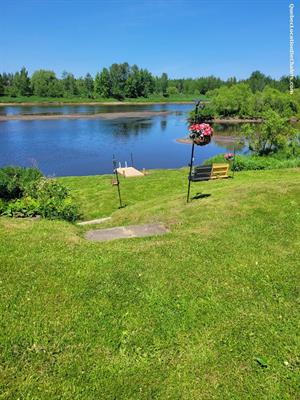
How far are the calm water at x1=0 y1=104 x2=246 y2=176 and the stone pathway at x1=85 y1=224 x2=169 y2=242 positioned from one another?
27144 mm

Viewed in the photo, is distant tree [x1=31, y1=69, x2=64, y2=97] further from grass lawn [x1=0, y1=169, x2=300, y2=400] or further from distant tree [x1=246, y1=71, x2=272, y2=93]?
grass lawn [x1=0, y1=169, x2=300, y2=400]

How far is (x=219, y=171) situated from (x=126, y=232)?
12.9m

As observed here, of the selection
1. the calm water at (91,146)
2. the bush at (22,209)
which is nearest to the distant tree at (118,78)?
the calm water at (91,146)

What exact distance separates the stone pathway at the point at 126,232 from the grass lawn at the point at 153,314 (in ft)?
1.44

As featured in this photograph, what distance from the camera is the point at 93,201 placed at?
19.5 meters

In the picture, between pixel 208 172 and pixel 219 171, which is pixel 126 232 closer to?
pixel 208 172

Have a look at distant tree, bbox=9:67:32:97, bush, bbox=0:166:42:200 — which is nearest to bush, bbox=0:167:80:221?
bush, bbox=0:166:42:200

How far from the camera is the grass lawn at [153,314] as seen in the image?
5098 mm

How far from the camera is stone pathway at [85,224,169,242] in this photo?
33.0ft

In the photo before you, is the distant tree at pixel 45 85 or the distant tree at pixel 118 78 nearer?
the distant tree at pixel 45 85

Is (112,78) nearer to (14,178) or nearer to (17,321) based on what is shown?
(14,178)

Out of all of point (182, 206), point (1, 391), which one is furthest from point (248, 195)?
point (1, 391)

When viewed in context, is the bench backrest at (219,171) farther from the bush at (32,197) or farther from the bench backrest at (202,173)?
the bush at (32,197)

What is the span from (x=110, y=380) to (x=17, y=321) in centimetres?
192
